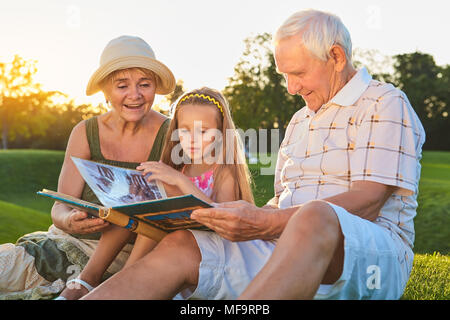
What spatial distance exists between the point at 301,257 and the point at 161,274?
70 centimetres

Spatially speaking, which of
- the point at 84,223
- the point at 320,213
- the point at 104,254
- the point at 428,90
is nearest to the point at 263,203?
the point at 104,254

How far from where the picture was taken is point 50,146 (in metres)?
39.9

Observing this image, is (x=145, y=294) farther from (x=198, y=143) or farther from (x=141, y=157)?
(x=141, y=157)

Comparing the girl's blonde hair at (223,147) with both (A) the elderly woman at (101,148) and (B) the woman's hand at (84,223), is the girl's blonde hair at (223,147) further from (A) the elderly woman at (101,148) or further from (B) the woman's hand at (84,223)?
(B) the woman's hand at (84,223)

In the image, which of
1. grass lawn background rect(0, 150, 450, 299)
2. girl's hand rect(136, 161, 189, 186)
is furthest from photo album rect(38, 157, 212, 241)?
grass lawn background rect(0, 150, 450, 299)

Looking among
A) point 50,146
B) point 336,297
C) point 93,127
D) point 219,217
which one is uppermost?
point 93,127

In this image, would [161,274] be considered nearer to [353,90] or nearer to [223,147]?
[223,147]

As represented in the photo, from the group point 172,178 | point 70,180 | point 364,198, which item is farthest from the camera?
point 70,180

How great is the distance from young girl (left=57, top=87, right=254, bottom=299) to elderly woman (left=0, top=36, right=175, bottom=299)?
0.89 ft

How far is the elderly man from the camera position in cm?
203

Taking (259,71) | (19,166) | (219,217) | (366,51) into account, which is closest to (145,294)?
(219,217)

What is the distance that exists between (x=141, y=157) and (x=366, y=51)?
32.1 m

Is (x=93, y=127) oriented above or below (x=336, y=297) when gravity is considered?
above

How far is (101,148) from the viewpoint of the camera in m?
3.71
